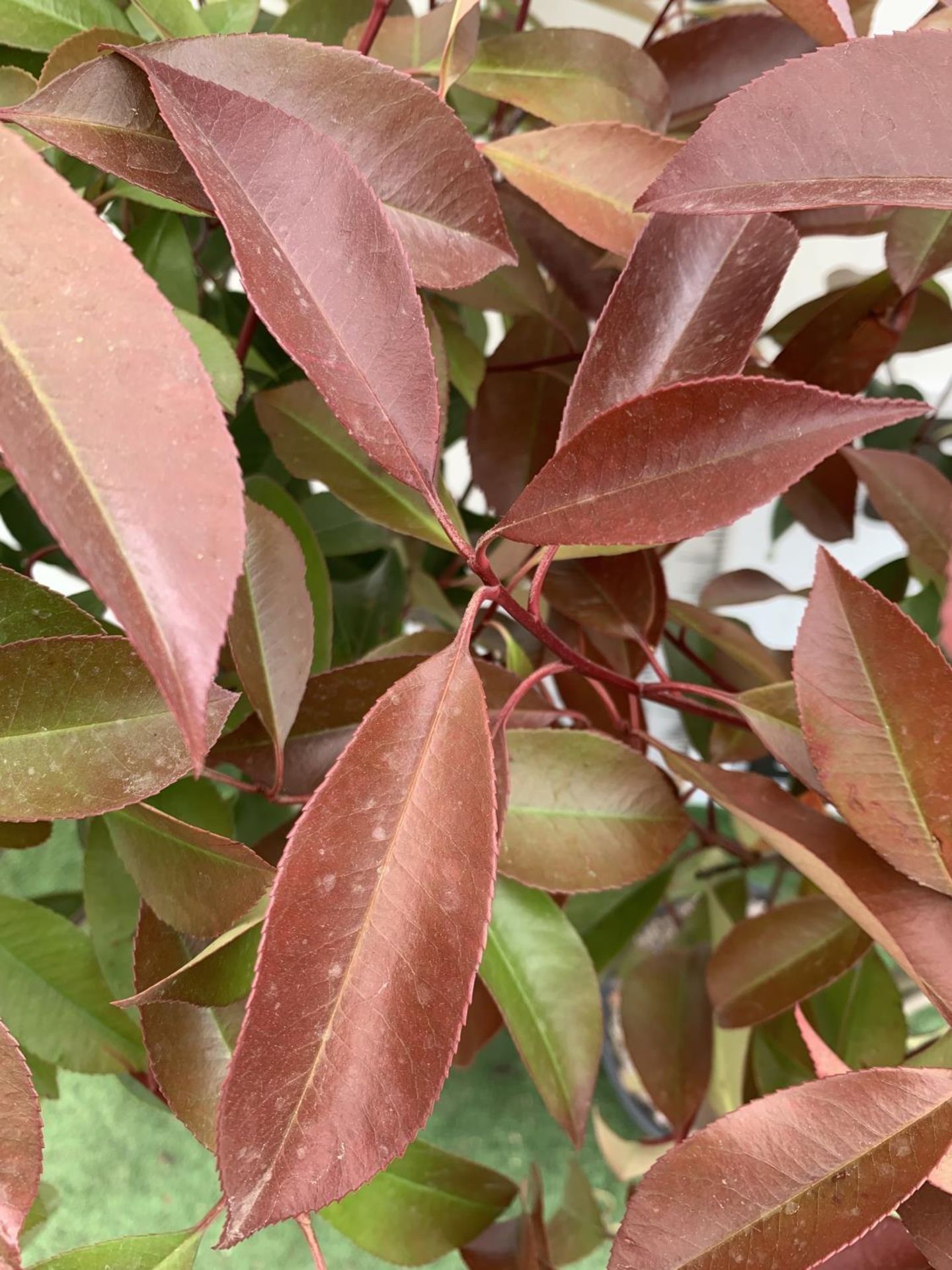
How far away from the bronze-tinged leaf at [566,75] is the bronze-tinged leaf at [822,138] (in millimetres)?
168

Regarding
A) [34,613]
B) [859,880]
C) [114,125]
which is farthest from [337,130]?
[859,880]

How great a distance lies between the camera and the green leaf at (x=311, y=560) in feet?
1.47

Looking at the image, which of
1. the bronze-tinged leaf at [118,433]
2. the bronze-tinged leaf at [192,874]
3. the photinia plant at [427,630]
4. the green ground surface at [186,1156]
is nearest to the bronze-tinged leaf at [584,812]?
the photinia plant at [427,630]

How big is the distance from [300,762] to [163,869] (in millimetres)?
75

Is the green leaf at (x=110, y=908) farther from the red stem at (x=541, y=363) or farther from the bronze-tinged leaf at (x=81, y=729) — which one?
the red stem at (x=541, y=363)

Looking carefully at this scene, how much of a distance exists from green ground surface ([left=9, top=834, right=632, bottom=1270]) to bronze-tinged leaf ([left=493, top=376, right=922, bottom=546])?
78cm

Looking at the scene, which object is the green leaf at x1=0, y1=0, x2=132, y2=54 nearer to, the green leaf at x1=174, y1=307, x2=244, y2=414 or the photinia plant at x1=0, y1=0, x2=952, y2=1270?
the photinia plant at x1=0, y1=0, x2=952, y2=1270

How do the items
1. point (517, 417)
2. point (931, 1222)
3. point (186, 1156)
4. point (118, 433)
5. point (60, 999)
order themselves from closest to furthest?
1. point (118, 433)
2. point (931, 1222)
3. point (60, 999)
4. point (517, 417)
5. point (186, 1156)

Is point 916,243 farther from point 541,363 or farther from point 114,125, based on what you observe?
point 114,125

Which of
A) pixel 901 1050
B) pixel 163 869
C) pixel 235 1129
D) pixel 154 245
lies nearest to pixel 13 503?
pixel 154 245

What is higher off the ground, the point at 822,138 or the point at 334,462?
the point at 822,138

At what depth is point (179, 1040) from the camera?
33cm

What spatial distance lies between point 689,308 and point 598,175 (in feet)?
0.21

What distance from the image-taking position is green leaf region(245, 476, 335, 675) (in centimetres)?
45
